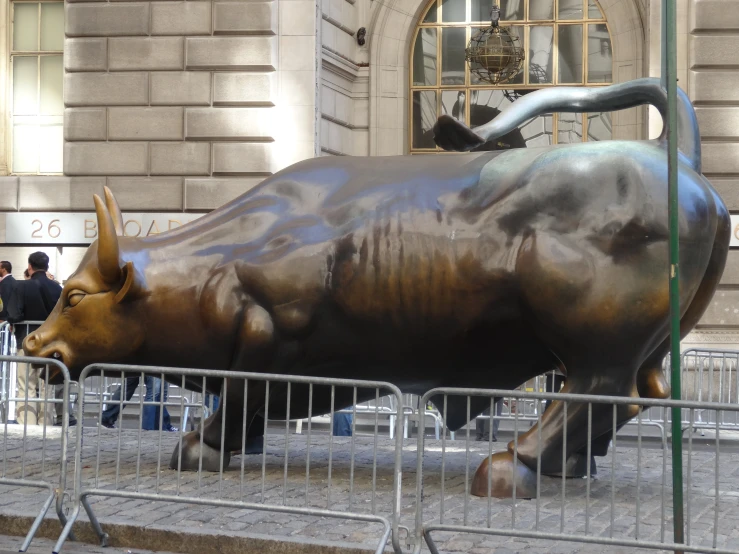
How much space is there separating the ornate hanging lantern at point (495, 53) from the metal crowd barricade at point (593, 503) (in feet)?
30.9

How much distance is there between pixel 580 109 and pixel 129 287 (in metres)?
2.84

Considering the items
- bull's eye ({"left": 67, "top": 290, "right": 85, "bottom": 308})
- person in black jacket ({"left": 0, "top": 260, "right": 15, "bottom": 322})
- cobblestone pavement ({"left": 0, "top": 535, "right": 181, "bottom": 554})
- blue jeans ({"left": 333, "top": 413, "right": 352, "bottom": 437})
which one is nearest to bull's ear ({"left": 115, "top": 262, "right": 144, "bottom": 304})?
bull's eye ({"left": 67, "top": 290, "right": 85, "bottom": 308})

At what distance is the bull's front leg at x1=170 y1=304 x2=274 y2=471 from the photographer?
6887 millimetres

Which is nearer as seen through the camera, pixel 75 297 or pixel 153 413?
pixel 75 297

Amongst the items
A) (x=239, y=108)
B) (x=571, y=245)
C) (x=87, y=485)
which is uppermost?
(x=239, y=108)

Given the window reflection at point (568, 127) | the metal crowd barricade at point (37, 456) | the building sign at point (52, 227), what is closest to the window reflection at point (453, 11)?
the window reflection at point (568, 127)

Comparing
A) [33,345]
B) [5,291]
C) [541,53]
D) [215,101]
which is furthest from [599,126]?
[33,345]

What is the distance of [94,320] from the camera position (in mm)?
7008

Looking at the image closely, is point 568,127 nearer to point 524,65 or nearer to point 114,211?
point 524,65

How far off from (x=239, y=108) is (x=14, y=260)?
12.2 ft

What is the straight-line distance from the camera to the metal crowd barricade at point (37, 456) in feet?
19.9

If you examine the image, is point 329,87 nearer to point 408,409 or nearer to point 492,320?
point 408,409

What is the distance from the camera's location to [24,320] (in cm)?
1230

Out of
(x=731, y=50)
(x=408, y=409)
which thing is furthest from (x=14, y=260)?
(x=731, y=50)
